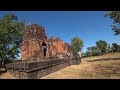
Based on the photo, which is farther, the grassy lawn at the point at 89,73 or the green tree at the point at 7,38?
the green tree at the point at 7,38

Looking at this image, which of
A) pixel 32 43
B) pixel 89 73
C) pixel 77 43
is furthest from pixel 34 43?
pixel 77 43

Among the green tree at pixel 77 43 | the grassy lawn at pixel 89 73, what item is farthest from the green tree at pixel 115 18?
the green tree at pixel 77 43

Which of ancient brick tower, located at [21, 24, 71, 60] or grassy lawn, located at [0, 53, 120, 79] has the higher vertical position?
ancient brick tower, located at [21, 24, 71, 60]

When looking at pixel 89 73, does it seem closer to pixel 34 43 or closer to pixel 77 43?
pixel 34 43

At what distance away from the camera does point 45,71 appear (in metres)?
14.1

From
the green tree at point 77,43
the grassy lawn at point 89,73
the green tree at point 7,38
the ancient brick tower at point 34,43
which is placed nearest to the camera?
the grassy lawn at point 89,73

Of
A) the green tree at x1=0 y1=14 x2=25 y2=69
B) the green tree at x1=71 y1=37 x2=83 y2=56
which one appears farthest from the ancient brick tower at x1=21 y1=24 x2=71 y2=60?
the green tree at x1=71 y1=37 x2=83 y2=56

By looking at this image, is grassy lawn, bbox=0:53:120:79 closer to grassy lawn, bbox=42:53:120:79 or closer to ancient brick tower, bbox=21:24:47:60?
grassy lawn, bbox=42:53:120:79

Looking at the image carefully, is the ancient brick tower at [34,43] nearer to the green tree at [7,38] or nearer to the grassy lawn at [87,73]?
Answer: the green tree at [7,38]

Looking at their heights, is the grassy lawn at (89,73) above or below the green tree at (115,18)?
below

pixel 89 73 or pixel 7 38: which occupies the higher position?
pixel 7 38

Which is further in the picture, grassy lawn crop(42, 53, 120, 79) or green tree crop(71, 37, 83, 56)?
green tree crop(71, 37, 83, 56)

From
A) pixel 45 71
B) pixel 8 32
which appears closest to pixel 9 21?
pixel 8 32
